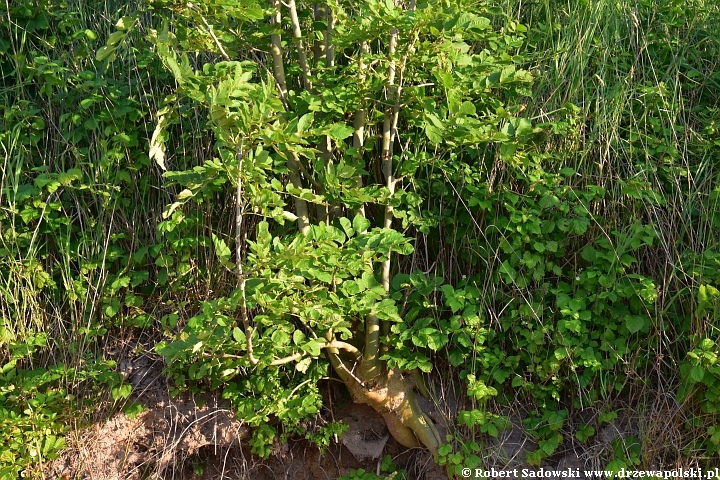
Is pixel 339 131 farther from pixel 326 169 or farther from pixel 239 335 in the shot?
pixel 239 335

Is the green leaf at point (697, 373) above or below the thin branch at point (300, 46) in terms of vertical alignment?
below

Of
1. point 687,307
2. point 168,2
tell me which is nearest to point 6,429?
point 168,2

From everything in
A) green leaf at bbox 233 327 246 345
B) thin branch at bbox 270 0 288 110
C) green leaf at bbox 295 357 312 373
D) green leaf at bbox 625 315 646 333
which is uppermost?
thin branch at bbox 270 0 288 110

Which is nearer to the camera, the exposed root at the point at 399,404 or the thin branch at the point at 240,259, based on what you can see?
the thin branch at the point at 240,259

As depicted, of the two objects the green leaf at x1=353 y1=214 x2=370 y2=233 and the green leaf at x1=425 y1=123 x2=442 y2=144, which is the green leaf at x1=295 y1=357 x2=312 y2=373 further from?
the green leaf at x1=425 y1=123 x2=442 y2=144

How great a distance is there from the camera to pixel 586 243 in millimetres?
3336

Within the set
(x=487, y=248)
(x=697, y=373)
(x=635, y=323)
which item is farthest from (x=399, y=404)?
(x=697, y=373)

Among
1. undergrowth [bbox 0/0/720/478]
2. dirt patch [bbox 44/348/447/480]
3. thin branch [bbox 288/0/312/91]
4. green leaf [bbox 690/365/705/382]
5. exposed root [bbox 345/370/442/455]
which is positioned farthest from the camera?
dirt patch [bbox 44/348/447/480]

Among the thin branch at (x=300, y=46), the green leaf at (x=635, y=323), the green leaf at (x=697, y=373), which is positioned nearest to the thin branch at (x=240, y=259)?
the thin branch at (x=300, y=46)

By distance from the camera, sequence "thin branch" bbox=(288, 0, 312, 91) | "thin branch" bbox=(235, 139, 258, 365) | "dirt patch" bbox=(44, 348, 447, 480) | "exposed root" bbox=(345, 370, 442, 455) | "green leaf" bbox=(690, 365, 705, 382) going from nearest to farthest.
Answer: "thin branch" bbox=(235, 139, 258, 365) → "green leaf" bbox=(690, 365, 705, 382) → "thin branch" bbox=(288, 0, 312, 91) → "exposed root" bbox=(345, 370, 442, 455) → "dirt patch" bbox=(44, 348, 447, 480)

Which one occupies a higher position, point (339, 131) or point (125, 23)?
point (125, 23)

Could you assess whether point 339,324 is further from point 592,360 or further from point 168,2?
point 168,2

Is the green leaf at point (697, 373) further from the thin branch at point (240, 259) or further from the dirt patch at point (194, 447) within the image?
the thin branch at point (240, 259)

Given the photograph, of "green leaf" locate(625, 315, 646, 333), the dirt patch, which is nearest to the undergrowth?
"green leaf" locate(625, 315, 646, 333)
